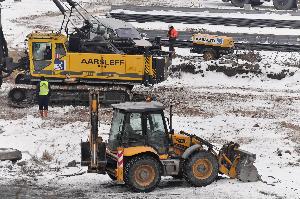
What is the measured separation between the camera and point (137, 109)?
15.2 metres

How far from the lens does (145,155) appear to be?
15.2m

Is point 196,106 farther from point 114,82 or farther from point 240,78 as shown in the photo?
point 240,78

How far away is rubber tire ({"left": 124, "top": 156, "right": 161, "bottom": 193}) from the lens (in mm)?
14977

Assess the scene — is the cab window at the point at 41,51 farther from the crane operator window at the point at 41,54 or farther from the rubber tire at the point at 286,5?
the rubber tire at the point at 286,5

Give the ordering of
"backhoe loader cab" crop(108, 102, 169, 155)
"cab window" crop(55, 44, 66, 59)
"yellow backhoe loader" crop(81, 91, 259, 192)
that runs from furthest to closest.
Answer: "cab window" crop(55, 44, 66, 59) → "backhoe loader cab" crop(108, 102, 169, 155) → "yellow backhoe loader" crop(81, 91, 259, 192)

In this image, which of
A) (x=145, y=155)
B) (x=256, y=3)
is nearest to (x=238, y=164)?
(x=145, y=155)

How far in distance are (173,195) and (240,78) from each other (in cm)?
1789

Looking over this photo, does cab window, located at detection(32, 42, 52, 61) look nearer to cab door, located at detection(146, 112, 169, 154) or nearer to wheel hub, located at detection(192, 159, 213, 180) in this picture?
cab door, located at detection(146, 112, 169, 154)

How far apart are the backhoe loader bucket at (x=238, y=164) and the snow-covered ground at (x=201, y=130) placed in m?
0.22

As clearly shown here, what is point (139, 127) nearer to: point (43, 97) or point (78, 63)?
point (43, 97)

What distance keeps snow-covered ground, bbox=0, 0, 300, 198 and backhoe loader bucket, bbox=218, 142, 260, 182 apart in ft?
0.73

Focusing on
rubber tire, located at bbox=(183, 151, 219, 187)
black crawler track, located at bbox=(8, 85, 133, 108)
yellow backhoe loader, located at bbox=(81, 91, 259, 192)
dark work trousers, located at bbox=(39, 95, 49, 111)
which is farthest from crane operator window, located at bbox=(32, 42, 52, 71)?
rubber tire, located at bbox=(183, 151, 219, 187)

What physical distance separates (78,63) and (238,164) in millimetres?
11728

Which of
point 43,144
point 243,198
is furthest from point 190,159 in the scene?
point 43,144
